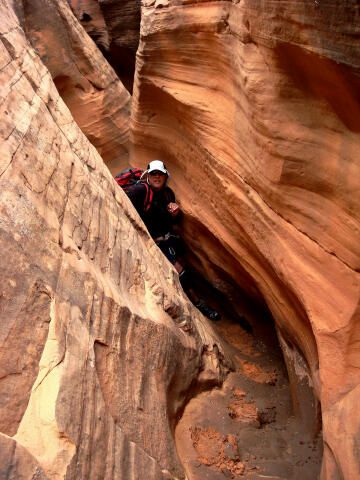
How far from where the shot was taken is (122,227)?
3188mm

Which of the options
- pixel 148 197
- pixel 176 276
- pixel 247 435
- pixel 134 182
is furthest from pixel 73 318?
pixel 134 182

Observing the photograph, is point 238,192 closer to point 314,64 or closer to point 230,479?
point 314,64

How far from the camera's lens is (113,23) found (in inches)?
371

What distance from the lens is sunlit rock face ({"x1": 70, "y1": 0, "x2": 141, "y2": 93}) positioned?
923 centimetres

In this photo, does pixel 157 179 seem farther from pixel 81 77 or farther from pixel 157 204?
pixel 81 77

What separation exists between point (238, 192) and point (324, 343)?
1392 mm

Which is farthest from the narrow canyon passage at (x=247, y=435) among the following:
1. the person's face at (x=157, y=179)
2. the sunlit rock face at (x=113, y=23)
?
the sunlit rock face at (x=113, y=23)

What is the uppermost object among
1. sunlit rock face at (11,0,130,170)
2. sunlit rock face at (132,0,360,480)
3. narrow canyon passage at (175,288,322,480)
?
sunlit rock face at (11,0,130,170)

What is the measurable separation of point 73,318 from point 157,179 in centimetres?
265

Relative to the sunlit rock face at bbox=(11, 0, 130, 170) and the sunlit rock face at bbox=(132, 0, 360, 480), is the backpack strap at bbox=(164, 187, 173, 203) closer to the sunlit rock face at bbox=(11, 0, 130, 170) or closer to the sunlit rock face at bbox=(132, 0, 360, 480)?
the sunlit rock face at bbox=(132, 0, 360, 480)

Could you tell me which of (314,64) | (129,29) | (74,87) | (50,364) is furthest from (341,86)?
(129,29)

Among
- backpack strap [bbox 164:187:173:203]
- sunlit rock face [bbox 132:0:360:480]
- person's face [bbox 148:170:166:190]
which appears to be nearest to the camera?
sunlit rock face [bbox 132:0:360:480]

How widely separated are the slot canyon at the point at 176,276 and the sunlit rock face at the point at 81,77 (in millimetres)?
2022

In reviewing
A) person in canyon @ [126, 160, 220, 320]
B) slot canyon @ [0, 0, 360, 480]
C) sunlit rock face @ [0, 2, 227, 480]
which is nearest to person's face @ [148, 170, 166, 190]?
person in canyon @ [126, 160, 220, 320]
